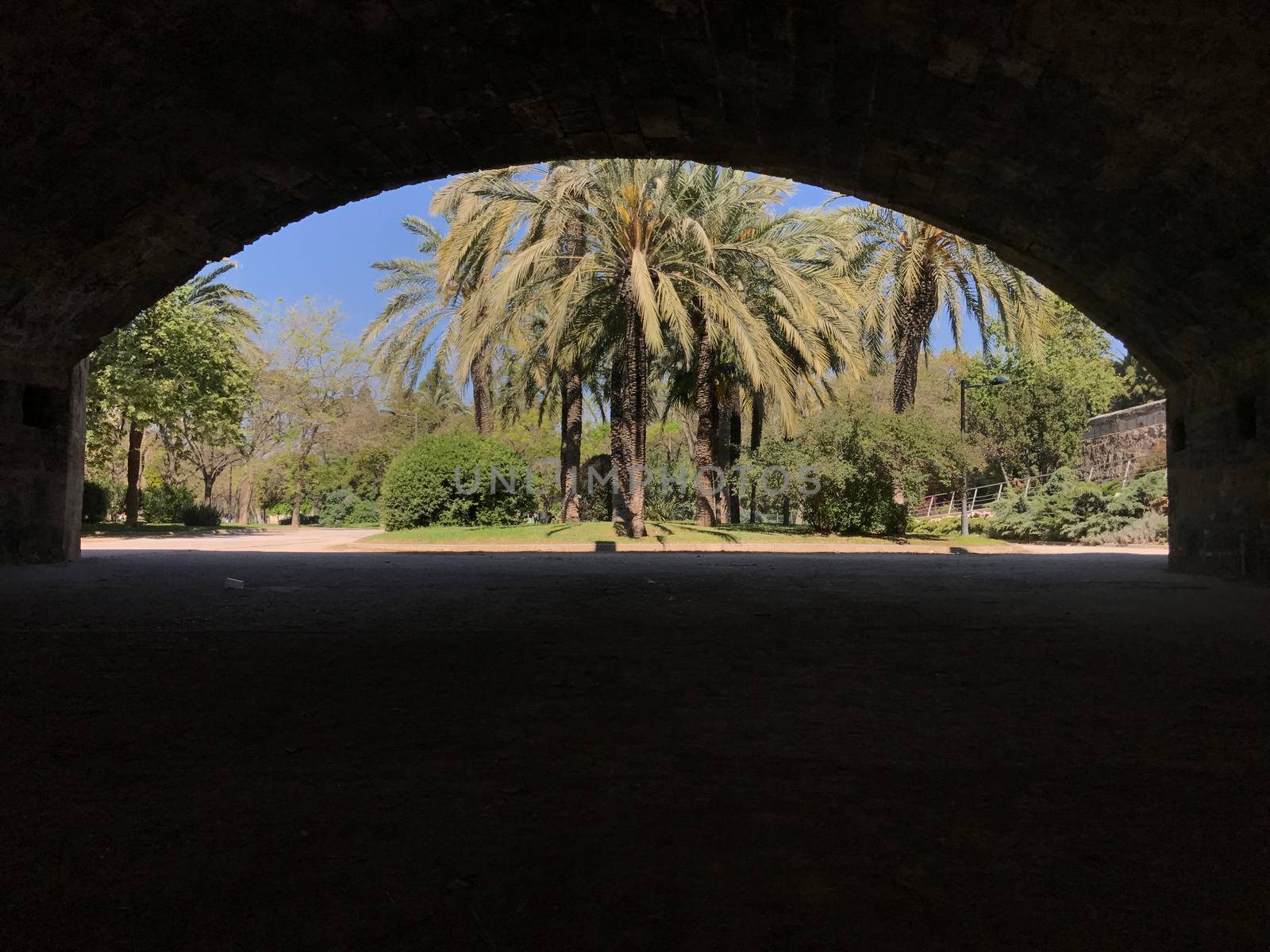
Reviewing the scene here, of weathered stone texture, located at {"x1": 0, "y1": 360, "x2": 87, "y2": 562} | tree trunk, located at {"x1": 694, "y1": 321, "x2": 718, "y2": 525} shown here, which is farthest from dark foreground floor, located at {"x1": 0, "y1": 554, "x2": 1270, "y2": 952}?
tree trunk, located at {"x1": 694, "y1": 321, "x2": 718, "y2": 525}

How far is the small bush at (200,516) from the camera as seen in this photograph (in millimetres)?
31719

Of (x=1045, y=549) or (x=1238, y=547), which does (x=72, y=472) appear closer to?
(x=1238, y=547)

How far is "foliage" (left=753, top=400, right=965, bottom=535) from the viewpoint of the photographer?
22.4 metres

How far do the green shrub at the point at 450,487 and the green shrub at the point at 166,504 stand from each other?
13.2 m

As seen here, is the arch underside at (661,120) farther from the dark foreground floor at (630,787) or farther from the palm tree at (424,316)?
the palm tree at (424,316)

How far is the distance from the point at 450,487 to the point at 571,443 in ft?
13.7

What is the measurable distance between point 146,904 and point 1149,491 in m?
25.0

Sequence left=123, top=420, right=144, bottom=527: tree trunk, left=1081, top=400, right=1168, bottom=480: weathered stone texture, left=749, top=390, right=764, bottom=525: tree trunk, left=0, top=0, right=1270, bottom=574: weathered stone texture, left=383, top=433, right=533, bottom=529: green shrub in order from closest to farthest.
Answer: left=0, top=0, right=1270, bottom=574: weathered stone texture
left=383, top=433, right=533, bottom=529: green shrub
left=749, top=390, right=764, bottom=525: tree trunk
left=123, top=420, right=144, bottom=527: tree trunk
left=1081, top=400, right=1168, bottom=480: weathered stone texture

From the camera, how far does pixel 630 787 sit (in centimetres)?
250

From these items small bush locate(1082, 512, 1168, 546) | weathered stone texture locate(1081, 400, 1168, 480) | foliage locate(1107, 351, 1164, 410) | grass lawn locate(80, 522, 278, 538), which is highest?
foliage locate(1107, 351, 1164, 410)

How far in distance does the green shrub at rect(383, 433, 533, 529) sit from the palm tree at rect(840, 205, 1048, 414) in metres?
10.5

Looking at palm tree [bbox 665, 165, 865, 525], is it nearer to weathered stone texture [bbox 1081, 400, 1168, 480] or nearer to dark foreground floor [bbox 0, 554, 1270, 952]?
weathered stone texture [bbox 1081, 400, 1168, 480]

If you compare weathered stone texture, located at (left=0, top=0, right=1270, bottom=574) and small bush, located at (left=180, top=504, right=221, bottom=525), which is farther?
small bush, located at (left=180, top=504, right=221, bottom=525)

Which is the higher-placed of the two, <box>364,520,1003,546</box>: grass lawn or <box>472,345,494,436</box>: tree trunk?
<box>472,345,494,436</box>: tree trunk
